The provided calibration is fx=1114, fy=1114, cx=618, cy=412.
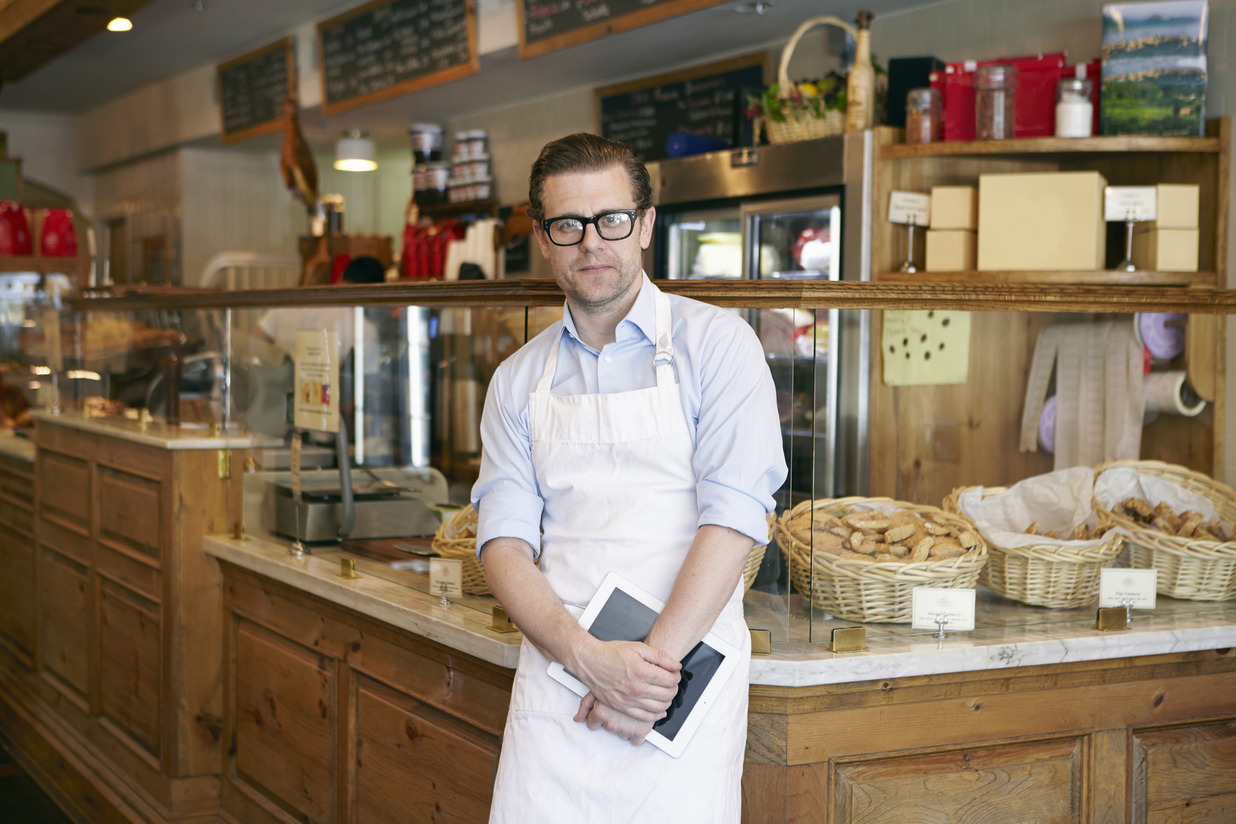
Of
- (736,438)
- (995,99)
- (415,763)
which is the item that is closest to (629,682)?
(736,438)

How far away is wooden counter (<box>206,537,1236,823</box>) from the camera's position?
1.72 meters

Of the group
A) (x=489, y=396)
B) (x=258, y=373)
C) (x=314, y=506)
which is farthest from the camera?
(x=258, y=373)

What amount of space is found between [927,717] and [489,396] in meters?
0.86

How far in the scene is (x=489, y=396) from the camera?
1.73 metres

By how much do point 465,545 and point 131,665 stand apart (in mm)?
1594

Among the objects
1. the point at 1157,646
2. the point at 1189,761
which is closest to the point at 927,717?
the point at 1157,646

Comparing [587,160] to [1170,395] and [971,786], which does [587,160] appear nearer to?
[971,786]

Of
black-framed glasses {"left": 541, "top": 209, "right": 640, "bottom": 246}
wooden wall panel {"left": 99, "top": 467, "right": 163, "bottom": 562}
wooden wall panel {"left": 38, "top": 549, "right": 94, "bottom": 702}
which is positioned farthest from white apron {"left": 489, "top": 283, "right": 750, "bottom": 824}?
wooden wall panel {"left": 38, "top": 549, "right": 94, "bottom": 702}

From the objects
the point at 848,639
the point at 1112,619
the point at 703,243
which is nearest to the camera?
the point at 848,639

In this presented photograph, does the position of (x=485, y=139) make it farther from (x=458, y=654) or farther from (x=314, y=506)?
(x=458, y=654)

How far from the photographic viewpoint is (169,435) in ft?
9.84

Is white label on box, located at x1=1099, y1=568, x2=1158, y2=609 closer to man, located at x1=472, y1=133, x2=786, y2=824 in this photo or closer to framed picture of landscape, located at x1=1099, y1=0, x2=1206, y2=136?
man, located at x1=472, y1=133, x2=786, y2=824

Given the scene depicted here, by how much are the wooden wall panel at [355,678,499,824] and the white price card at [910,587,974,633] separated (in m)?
0.76

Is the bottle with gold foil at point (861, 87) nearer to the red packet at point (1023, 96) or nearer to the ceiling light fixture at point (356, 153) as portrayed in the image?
the red packet at point (1023, 96)
